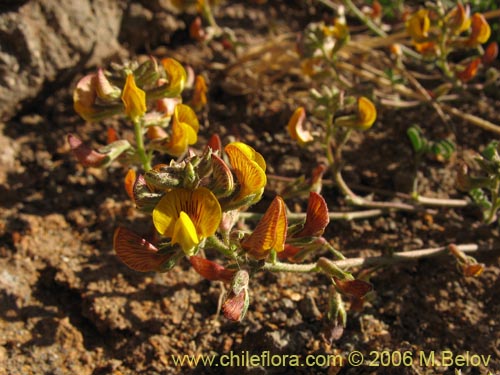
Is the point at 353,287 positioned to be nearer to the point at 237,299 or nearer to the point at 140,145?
the point at 237,299

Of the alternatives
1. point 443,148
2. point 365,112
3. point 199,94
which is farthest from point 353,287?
point 199,94

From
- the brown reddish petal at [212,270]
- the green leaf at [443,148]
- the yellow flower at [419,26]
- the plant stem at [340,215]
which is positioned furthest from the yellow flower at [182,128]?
the yellow flower at [419,26]

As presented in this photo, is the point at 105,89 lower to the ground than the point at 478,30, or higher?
higher

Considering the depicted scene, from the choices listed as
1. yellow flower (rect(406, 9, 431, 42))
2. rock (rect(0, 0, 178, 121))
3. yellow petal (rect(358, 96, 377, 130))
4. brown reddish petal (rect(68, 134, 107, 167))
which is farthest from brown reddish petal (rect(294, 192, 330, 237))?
rock (rect(0, 0, 178, 121))

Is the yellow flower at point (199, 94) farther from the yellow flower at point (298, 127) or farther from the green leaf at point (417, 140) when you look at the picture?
the green leaf at point (417, 140)

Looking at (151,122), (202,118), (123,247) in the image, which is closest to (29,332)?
(123,247)

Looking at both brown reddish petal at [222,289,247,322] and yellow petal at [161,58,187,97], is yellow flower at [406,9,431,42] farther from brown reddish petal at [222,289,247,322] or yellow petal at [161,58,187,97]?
brown reddish petal at [222,289,247,322]
